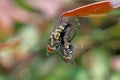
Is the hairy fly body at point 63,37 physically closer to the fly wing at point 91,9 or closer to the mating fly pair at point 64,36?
the mating fly pair at point 64,36

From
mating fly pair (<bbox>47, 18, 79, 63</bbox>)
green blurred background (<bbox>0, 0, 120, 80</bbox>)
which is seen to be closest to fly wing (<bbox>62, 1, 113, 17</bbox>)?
mating fly pair (<bbox>47, 18, 79, 63</bbox>)

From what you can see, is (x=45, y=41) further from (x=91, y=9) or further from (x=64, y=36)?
(x=91, y=9)

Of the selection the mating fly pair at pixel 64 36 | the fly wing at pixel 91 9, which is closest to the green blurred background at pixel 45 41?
the mating fly pair at pixel 64 36

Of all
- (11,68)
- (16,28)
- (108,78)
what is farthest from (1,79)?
(108,78)

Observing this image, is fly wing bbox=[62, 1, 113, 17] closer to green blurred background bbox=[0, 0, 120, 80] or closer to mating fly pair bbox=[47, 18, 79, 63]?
mating fly pair bbox=[47, 18, 79, 63]

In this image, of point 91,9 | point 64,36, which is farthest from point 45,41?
point 91,9
